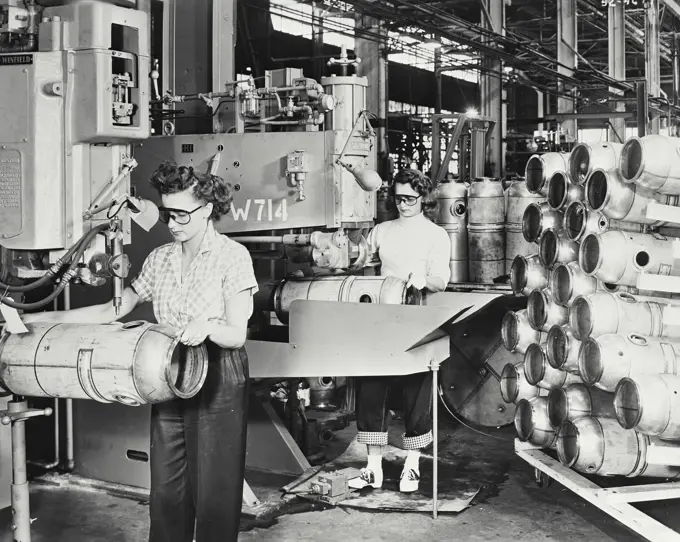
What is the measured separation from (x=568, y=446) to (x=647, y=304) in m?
0.74

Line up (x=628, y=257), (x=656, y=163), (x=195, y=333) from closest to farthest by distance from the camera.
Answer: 1. (x=195, y=333)
2. (x=656, y=163)
3. (x=628, y=257)

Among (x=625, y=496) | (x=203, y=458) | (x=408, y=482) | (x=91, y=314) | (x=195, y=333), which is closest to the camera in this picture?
(x=195, y=333)

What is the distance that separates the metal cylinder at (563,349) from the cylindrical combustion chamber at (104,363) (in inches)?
76.3

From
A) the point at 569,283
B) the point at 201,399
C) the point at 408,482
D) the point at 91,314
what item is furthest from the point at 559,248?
the point at 91,314

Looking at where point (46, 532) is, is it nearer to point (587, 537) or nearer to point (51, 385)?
point (51, 385)

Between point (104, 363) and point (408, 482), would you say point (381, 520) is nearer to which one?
point (408, 482)

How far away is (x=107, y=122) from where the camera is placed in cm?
311

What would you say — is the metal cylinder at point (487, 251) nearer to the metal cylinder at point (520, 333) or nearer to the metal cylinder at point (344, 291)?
the metal cylinder at point (520, 333)

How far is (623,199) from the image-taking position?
148 inches

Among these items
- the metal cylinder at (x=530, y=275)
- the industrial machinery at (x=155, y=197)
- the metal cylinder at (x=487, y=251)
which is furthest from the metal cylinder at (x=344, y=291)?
the metal cylinder at (x=487, y=251)

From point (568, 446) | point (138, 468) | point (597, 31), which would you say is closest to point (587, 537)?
point (568, 446)

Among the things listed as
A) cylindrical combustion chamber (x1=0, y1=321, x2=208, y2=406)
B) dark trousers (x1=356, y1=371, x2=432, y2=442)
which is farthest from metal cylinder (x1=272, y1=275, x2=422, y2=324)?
cylindrical combustion chamber (x1=0, y1=321, x2=208, y2=406)

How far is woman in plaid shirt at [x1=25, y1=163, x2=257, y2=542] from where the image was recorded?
8.97ft

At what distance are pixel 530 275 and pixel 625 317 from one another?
71cm
